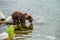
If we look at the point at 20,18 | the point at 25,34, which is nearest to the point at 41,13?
the point at 20,18

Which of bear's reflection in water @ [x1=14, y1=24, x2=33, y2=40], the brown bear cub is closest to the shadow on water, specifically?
bear's reflection in water @ [x1=14, y1=24, x2=33, y2=40]

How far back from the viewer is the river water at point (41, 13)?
148 inches

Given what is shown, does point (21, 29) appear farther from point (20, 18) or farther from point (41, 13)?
point (41, 13)

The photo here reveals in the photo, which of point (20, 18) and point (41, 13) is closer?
point (20, 18)

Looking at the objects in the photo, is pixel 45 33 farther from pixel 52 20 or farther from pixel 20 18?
pixel 52 20

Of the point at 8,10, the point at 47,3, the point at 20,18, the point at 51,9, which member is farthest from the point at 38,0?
the point at 20,18

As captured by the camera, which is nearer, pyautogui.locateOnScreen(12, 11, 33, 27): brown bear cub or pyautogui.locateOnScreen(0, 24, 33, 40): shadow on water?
pyautogui.locateOnScreen(0, 24, 33, 40): shadow on water

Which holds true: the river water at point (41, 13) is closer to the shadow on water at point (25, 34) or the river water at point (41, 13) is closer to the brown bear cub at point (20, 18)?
the shadow on water at point (25, 34)

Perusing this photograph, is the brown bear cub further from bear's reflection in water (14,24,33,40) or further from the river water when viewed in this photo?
the river water

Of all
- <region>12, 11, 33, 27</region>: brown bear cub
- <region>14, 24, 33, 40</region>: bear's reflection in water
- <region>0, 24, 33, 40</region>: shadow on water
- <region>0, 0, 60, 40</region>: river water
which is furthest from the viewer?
<region>12, 11, 33, 27</region>: brown bear cub

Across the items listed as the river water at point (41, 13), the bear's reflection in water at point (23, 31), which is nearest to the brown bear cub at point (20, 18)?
the bear's reflection in water at point (23, 31)

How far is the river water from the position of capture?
375 cm

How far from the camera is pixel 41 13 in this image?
16.8ft

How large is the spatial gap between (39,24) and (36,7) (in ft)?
3.43
